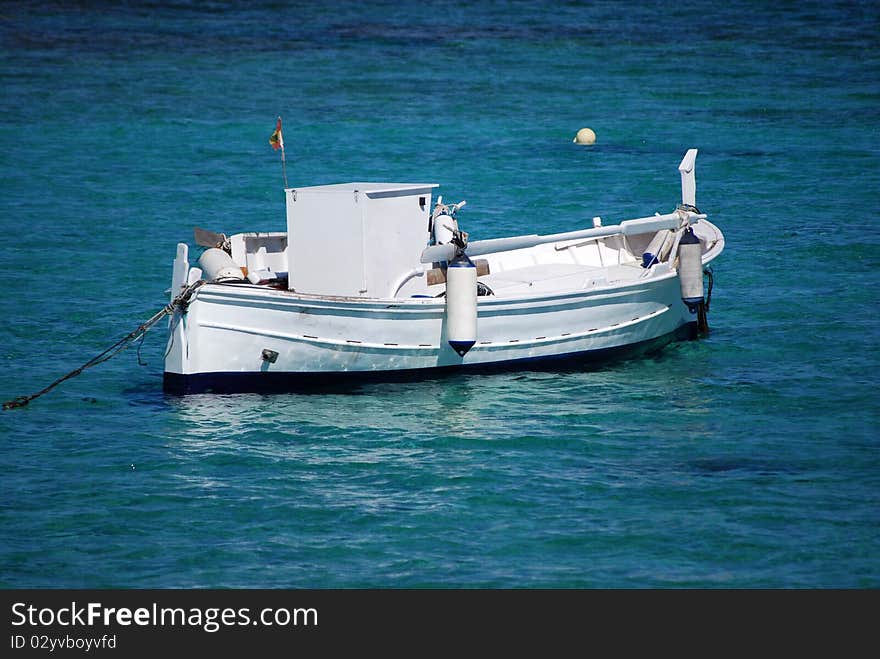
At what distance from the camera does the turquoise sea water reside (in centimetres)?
1608

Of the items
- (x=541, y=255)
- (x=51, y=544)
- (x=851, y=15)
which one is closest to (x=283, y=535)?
(x=51, y=544)

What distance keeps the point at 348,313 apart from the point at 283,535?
17.3 ft

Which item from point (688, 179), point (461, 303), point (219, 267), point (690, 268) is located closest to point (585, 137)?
point (688, 179)

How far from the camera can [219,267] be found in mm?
22125

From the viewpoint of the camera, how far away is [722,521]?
16500 mm

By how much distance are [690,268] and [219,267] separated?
26.4 ft

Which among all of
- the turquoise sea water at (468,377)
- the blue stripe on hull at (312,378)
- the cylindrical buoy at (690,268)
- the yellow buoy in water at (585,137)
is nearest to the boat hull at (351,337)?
the blue stripe on hull at (312,378)

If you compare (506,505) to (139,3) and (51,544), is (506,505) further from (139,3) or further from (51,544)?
(139,3)

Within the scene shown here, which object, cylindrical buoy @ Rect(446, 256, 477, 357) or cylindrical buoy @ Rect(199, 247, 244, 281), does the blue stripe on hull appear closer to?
cylindrical buoy @ Rect(446, 256, 477, 357)

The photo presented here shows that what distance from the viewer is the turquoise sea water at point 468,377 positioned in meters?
16.1

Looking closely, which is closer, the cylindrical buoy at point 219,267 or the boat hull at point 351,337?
the boat hull at point 351,337

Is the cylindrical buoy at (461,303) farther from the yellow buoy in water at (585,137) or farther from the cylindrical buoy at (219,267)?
the yellow buoy in water at (585,137)

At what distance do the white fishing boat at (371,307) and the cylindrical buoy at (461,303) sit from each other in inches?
0.6

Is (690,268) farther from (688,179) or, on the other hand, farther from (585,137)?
(585,137)
